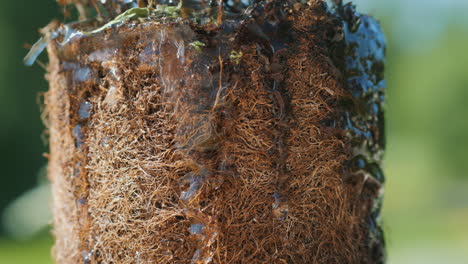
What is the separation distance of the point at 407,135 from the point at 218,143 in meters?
12.7

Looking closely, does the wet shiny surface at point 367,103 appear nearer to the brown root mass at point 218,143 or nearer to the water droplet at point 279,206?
the brown root mass at point 218,143

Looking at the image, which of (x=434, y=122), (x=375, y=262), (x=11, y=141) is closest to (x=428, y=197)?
(x=434, y=122)

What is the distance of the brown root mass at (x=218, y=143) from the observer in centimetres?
112

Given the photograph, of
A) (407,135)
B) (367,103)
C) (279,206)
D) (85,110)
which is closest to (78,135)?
(85,110)

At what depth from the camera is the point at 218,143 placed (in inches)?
44.3

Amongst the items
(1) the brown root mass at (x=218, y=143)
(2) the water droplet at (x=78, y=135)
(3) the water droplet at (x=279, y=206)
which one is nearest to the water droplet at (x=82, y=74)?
(1) the brown root mass at (x=218, y=143)

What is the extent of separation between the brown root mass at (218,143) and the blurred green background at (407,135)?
493 centimetres

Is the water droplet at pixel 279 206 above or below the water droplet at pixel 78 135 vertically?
below

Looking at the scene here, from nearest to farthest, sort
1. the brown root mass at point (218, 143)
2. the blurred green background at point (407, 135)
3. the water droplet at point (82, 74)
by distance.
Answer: the brown root mass at point (218, 143) → the water droplet at point (82, 74) → the blurred green background at point (407, 135)

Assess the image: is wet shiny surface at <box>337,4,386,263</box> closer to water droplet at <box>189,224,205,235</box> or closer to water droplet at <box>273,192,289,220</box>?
water droplet at <box>273,192,289,220</box>

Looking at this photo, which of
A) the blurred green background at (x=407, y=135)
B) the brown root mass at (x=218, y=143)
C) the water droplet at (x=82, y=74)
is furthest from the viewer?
the blurred green background at (x=407, y=135)

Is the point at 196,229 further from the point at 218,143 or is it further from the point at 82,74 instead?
the point at 82,74

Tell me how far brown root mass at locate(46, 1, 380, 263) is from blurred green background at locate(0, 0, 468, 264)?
493 cm

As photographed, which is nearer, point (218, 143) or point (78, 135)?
point (218, 143)
